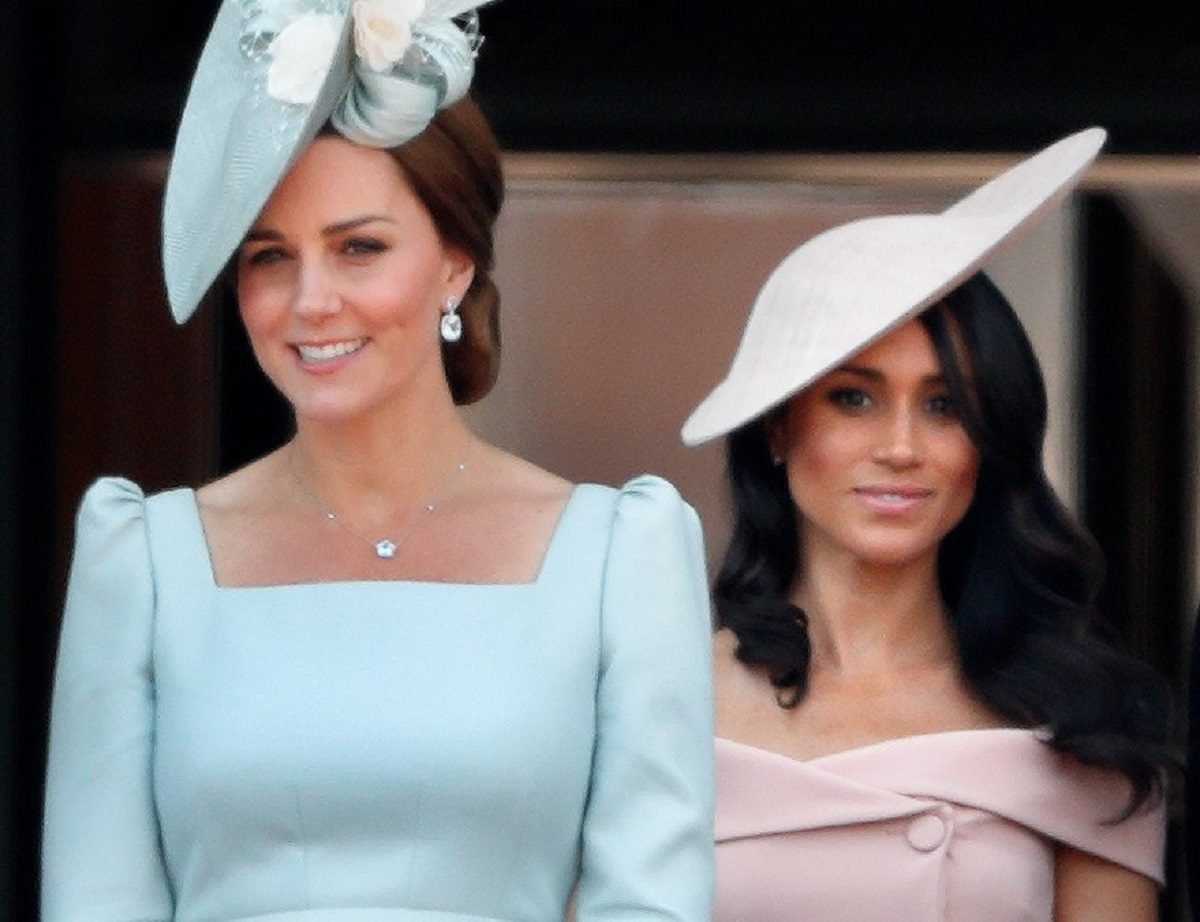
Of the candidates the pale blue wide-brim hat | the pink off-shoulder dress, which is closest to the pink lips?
the pink off-shoulder dress

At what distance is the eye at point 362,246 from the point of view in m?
3.65

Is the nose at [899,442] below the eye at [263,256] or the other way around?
below

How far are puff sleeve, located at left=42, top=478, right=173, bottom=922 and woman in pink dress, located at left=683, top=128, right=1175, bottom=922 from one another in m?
0.92

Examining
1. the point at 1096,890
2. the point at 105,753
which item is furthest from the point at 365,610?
the point at 1096,890

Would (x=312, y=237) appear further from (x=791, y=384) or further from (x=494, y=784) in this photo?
(x=791, y=384)

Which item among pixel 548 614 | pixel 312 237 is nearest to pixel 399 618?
pixel 548 614

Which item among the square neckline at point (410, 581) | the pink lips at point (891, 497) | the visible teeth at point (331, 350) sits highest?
the visible teeth at point (331, 350)

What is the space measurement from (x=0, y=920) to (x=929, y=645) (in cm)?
140

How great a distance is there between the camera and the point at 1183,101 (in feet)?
17.2

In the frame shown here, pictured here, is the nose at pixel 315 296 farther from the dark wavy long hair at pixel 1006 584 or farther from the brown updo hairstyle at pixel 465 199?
the dark wavy long hair at pixel 1006 584

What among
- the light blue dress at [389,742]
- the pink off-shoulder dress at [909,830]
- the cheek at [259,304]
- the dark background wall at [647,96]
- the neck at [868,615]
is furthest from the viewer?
the dark background wall at [647,96]

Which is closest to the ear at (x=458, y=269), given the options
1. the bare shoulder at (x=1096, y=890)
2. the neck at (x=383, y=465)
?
the neck at (x=383, y=465)

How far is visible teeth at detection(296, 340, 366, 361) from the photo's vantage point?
11.9 ft

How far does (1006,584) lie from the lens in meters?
4.46
